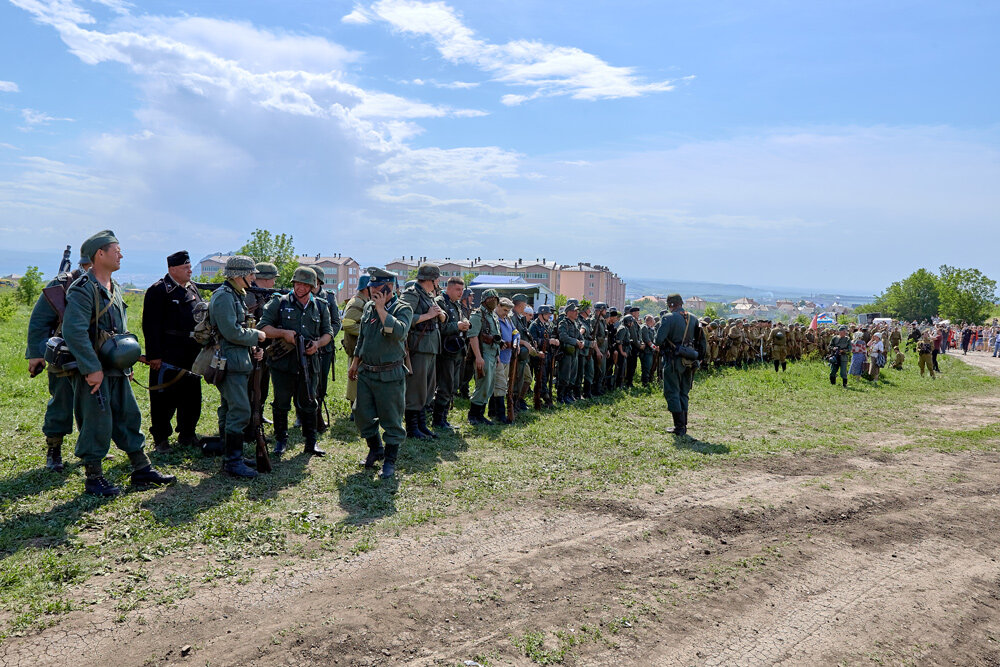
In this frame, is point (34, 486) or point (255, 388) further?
point (255, 388)

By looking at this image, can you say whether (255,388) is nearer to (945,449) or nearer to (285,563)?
(285,563)

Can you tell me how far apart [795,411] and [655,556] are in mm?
8198

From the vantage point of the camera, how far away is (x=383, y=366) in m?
6.16

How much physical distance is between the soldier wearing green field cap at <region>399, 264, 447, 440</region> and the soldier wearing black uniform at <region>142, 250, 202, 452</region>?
7.68ft

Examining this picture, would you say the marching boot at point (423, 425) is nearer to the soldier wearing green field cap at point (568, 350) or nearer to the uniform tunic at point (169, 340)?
the uniform tunic at point (169, 340)

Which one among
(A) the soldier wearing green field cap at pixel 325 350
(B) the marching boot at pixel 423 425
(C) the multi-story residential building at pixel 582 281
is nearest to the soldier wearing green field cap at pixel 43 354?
(A) the soldier wearing green field cap at pixel 325 350

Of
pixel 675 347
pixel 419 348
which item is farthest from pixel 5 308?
pixel 675 347

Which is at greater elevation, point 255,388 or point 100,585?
point 255,388

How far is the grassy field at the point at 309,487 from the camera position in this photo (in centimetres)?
407

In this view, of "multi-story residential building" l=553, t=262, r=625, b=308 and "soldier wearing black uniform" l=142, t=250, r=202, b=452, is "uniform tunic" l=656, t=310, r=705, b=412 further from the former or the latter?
"multi-story residential building" l=553, t=262, r=625, b=308

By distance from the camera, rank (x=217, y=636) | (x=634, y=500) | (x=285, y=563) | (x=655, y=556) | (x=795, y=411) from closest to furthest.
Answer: (x=217, y=636)
(x=285, y=563)
(x=655, y=556)
(x=634, y=500)
(x=795, y=411)

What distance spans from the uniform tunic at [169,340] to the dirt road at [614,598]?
2930 millimetres

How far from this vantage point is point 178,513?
4.98m

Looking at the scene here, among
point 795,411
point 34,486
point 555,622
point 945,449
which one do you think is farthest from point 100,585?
point 795,411
